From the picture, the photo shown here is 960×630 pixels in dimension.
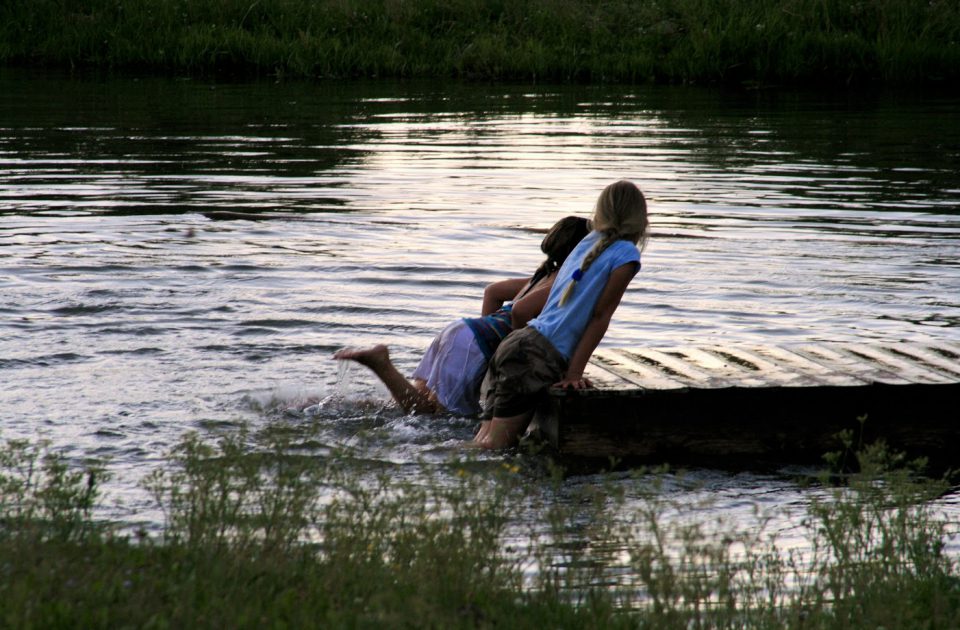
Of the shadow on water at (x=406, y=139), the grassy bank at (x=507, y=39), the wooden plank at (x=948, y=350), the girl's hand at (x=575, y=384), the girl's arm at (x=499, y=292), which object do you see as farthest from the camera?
the grassy bank at (x=507, y=39)

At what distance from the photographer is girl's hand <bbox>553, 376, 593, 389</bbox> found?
6074 mm

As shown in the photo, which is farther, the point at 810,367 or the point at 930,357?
the point at 930,357

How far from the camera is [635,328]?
8523 millimetres

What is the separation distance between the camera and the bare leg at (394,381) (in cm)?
656

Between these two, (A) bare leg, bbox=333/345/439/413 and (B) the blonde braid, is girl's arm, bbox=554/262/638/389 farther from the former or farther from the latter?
(A) bare leg, bbox=333/345/439/413

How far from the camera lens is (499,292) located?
7.21 m

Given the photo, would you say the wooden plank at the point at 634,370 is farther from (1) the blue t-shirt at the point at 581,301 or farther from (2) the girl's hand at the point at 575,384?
(1) the blue t-shirt at the point at 581,301

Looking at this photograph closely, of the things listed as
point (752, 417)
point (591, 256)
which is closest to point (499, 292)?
point (591, 256)

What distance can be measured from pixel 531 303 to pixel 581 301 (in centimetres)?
55

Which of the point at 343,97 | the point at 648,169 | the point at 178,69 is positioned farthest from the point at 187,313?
the point at 178,69

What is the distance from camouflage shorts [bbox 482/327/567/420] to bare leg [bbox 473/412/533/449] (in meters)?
0.03

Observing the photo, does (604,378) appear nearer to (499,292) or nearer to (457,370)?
(457,370)

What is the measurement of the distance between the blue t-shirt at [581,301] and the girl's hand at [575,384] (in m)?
0.17

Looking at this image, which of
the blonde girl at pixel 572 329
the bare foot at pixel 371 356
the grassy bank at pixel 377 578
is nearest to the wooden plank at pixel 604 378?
the blonde girl at pixel 572 329
